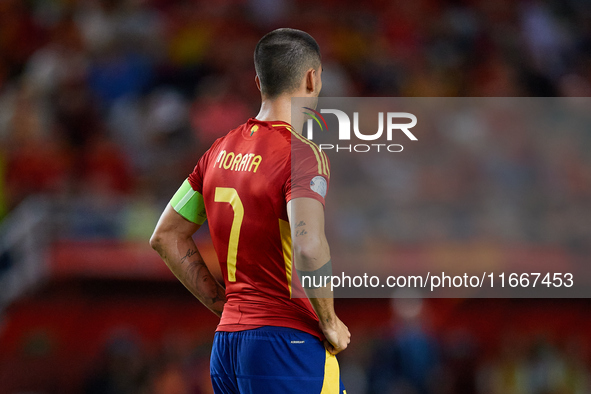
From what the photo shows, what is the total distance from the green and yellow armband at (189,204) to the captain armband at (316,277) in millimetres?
664

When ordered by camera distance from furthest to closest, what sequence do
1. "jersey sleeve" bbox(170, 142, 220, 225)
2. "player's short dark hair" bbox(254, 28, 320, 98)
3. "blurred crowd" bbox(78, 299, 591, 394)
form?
1. "blurred crowd" bbox(78, 299, 591, 394)
2. "jersey sleeve" bbox(170, 142, 220, 225)
3. "player's short dark hair" bbox(254, 28, 320, 98)

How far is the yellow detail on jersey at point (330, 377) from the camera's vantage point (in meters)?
2.67

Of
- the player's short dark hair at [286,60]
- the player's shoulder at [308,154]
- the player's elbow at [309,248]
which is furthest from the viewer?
the player's short dark hair at [286,60]

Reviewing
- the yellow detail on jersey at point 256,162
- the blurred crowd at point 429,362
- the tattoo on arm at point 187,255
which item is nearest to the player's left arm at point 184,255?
the tattoo on arm at point 187,255

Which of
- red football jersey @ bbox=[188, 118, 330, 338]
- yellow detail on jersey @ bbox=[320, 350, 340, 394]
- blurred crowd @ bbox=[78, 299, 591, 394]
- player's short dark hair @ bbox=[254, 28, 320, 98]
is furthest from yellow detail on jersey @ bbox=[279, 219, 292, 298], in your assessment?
blurred crowd @ bbox=[78, 299, 591, 394]

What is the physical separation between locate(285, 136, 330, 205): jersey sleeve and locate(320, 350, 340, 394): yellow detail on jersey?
593 millimetres

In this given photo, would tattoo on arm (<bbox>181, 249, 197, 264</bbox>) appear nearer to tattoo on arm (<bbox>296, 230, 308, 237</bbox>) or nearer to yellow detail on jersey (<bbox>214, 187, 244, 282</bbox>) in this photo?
yellow detail on jersey (<bbox>214, 187, 244, 282</bbox>)

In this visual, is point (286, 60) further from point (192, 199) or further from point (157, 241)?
point (157, 241)

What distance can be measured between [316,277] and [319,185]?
0.32 m

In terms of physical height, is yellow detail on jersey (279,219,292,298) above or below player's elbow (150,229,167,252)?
below

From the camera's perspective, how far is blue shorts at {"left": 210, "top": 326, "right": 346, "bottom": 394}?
8.68ft

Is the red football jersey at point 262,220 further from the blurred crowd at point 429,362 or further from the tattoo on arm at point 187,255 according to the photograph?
the blurred crowd at point 429,362

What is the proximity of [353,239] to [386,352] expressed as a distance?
193 cm

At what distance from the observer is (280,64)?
2.77 metres
